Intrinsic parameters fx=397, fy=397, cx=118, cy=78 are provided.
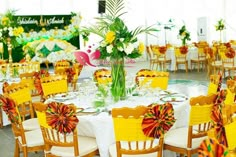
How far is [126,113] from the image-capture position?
3086 millimetres

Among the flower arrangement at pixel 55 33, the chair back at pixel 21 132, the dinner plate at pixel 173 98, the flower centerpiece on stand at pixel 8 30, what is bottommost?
the chair back at pixel 21 132

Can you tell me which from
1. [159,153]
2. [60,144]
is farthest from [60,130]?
[159,153]

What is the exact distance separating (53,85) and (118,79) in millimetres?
1279

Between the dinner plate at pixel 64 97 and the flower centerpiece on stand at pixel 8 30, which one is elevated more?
the flower centerpiece on stand at pixel 8 30

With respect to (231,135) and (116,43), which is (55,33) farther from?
(231,135)

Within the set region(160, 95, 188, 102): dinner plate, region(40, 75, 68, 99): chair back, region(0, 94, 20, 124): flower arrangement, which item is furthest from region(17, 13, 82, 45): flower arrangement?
region(0, 94, 20, 124): flower arrangement

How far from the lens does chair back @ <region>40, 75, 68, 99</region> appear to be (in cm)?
501

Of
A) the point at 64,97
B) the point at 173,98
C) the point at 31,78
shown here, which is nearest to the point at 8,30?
the point at 31,78

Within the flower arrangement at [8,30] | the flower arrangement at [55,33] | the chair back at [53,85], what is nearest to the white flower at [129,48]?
the chair back at [53,85]

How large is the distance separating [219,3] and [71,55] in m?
8.70

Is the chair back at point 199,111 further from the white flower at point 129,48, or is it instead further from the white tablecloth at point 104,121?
the white flower at point 129,48

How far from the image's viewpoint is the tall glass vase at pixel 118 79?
4.04m

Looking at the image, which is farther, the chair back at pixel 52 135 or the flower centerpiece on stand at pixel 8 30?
the flower centerpiece on stand at pixel 8 30

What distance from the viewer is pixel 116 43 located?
3.87 m
